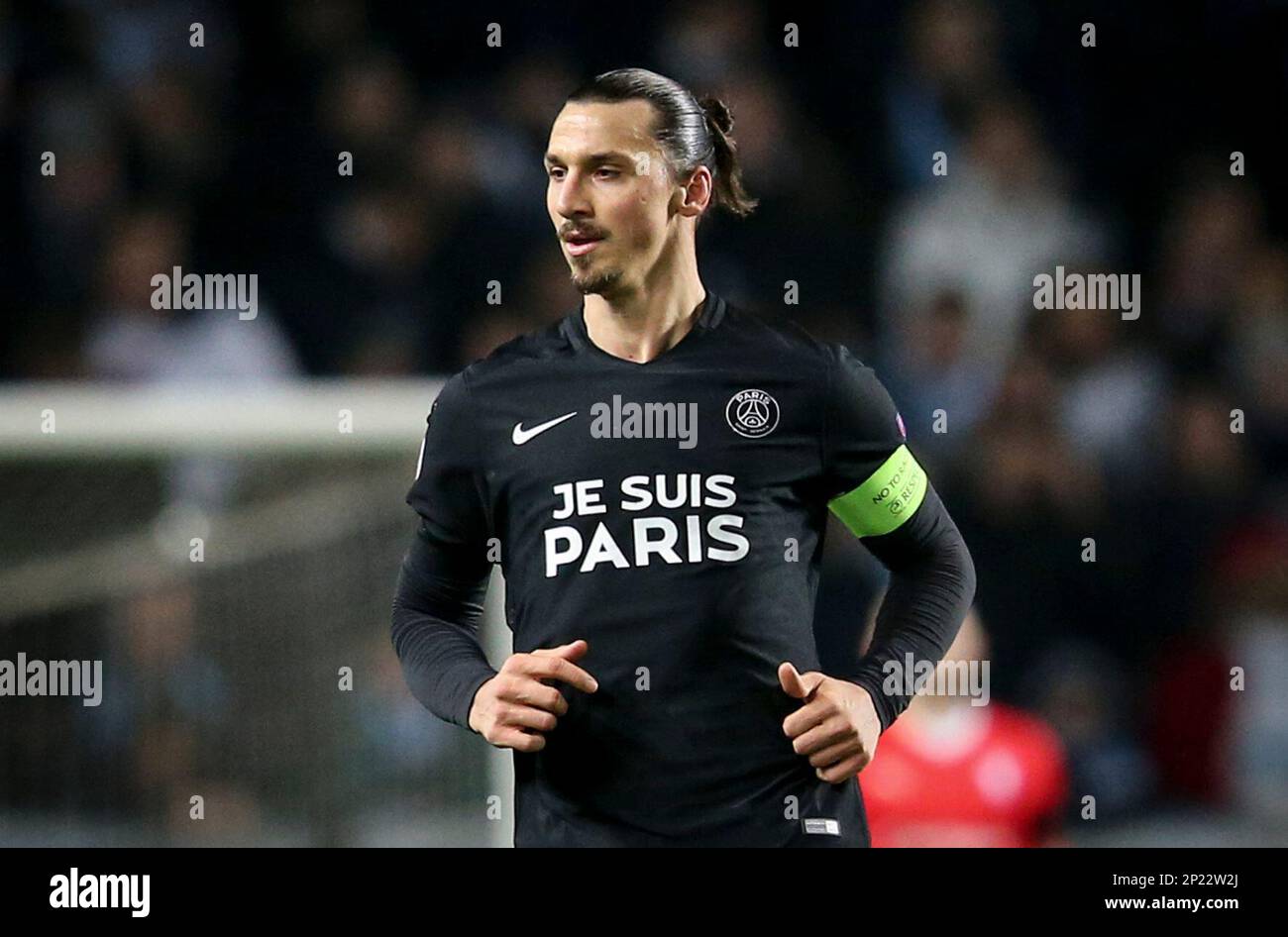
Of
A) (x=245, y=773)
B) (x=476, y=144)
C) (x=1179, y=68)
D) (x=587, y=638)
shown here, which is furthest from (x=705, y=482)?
(x=1179, y=68)

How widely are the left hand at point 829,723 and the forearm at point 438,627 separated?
454mm

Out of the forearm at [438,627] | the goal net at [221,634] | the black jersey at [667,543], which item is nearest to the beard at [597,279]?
the black jersey at [667,543]

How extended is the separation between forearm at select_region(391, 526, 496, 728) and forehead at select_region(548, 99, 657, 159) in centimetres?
64

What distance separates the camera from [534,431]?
2.86 meters

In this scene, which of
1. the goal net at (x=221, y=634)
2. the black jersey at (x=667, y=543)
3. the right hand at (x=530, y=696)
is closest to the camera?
the right hand at (x=530, y=696)

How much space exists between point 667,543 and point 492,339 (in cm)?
270

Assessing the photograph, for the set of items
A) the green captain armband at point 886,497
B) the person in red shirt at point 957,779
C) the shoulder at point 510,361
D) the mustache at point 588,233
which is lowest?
the person in red shirt at point 957,779

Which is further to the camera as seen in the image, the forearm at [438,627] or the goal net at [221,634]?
the goal net at [221,634]

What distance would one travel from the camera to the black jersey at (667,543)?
2.77m

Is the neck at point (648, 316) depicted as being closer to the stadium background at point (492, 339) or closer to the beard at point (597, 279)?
the beard at point (597, 279)

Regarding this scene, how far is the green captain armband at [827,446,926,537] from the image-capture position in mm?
2893

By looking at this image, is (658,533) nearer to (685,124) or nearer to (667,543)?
(667,543)

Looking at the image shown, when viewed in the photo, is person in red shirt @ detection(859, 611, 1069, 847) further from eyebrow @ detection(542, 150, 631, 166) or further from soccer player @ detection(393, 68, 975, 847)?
eyebrow @ detection(542, 150, 631, 166)

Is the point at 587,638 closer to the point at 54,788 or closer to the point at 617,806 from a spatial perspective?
the point at 617,806
